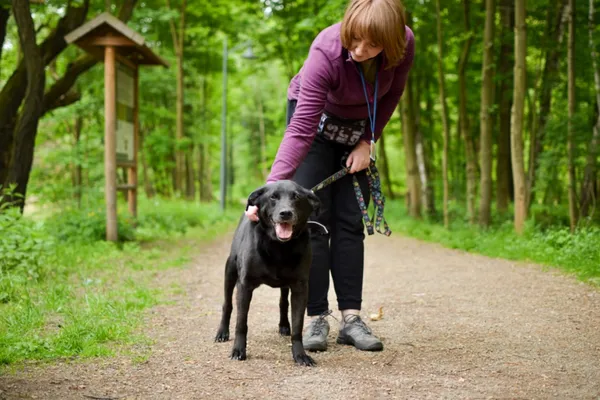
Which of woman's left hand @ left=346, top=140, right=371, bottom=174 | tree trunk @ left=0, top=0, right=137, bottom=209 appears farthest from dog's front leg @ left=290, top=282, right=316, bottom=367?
tree trunk @ left=0, top=0, right=137, bottom=209

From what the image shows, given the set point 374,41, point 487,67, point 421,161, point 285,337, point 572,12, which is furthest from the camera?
point 421,161

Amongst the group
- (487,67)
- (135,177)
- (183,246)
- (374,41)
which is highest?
(487,67)

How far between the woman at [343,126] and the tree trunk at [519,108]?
21.2ft

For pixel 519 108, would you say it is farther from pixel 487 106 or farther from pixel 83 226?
pixel 83 226

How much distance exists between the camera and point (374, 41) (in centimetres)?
365

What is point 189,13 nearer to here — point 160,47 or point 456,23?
point 160,47

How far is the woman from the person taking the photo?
3.70 meters

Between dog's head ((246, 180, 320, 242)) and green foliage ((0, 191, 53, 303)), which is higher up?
dog's head ((246, 180, 320, 242))

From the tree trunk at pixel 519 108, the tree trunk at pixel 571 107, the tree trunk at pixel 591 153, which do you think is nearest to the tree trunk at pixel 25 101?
the tree trunk at pixel 519 108

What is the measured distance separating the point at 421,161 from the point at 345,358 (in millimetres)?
13549

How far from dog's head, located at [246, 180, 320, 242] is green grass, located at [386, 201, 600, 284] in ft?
12.8

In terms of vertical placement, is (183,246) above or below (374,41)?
below

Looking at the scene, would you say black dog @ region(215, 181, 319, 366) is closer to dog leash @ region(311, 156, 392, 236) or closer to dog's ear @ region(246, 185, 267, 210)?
dog's ear @ region(246, 185, 267, 210)

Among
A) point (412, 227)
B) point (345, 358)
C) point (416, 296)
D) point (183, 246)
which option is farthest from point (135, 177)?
point (345, 358)
